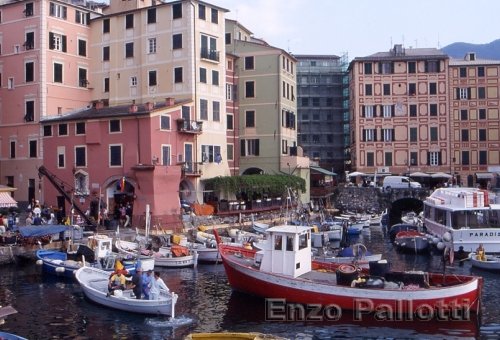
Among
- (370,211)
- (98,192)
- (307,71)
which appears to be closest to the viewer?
(98,192)

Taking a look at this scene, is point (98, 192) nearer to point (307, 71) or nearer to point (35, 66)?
point (35, 66)

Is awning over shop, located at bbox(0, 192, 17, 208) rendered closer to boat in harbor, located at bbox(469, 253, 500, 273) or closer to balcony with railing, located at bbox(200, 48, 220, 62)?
balcony with railing, located at bbox(200, 48, 220, 62)

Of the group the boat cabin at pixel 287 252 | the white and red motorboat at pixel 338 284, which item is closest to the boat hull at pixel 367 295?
the white and red motorboat at pixel 338 284

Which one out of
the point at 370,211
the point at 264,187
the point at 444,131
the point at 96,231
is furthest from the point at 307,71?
the point at 96,231

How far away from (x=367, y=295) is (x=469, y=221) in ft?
64.9

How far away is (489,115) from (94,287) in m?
71.2

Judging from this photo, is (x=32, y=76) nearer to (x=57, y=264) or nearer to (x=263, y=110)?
(x=263, y=110)

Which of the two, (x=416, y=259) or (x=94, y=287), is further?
(x=416, y=259)

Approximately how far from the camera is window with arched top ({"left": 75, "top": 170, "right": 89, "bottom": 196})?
2021 inches

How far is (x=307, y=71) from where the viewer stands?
111 metres

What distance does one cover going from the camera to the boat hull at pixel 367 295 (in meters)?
24.0

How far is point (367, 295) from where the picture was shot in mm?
24500

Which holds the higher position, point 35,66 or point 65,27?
point 65,27

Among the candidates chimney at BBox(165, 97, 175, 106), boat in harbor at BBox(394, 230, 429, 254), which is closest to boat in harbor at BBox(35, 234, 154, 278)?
chimney at BBox(165, 97, 175, 106)
